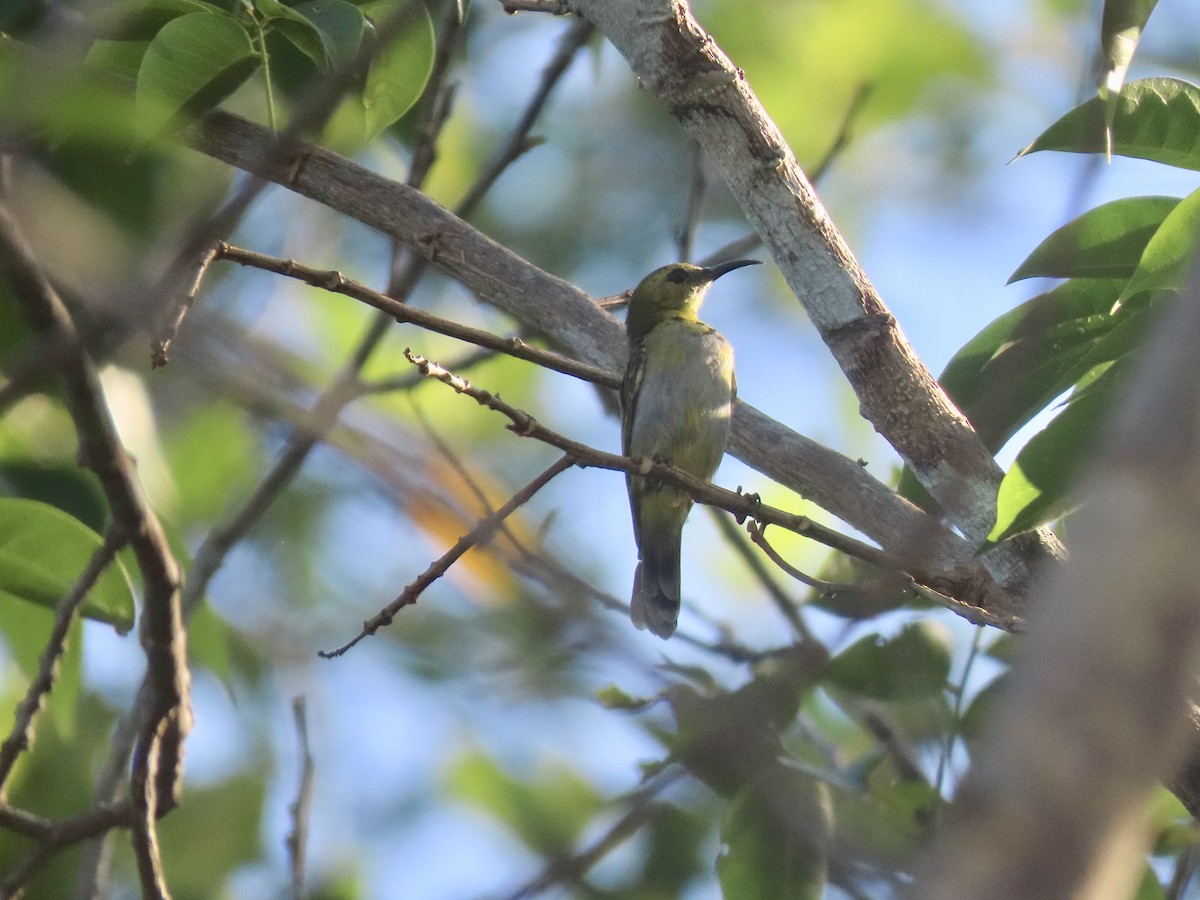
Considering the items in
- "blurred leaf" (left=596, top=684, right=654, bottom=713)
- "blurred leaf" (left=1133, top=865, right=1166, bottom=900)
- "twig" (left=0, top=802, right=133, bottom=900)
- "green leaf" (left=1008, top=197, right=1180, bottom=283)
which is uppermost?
"green leaf" (left=1008, top=197, right=1180, bottom=283)

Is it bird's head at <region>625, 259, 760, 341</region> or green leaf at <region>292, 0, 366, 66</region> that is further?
bird's head at <region>625, 259, 760, 341</region>

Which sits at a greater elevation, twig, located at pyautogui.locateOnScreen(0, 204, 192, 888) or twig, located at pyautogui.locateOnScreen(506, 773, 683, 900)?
twig, located at pyautogui.locateOnScreen(0, 204, 192, 888)

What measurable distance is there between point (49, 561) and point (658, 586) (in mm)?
2327

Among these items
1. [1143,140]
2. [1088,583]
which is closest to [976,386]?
[1143,140]

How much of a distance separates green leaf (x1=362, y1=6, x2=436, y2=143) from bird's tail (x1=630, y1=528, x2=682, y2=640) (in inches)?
85.6

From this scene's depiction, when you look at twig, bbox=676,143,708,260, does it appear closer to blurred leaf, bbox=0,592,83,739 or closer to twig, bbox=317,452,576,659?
twig, bbox=317,452,576,659

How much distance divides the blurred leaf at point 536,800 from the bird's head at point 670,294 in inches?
94.4

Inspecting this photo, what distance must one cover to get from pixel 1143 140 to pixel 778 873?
6.18 feet

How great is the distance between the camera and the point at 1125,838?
2.43 ft

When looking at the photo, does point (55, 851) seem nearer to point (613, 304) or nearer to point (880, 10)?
point (613, 304)

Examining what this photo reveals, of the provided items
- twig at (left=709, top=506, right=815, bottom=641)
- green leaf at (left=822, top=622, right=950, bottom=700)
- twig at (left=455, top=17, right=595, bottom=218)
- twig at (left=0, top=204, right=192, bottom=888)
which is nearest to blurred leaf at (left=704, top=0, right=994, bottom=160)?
twig at (left=455, top=17, right=595, bottom=218)

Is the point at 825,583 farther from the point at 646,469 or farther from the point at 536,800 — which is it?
the point at 536,800

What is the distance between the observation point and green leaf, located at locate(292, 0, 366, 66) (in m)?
2.77

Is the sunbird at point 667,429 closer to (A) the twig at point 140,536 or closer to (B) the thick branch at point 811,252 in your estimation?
(B) the thick branch at point 811,252
